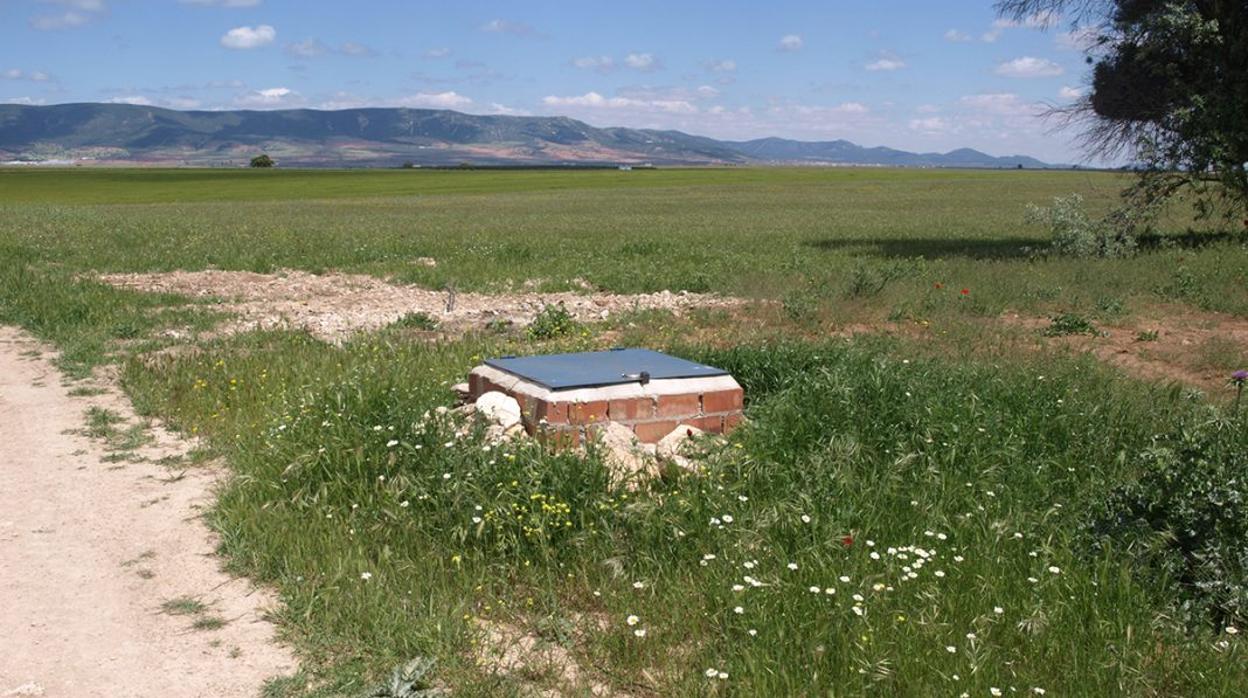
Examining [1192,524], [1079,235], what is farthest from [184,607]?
[1079,235]

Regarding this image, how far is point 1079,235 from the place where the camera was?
1994 centimetres

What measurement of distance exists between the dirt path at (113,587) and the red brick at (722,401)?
3050mm

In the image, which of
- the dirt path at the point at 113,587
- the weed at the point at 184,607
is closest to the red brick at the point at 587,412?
the dirt path at the point at 113,587

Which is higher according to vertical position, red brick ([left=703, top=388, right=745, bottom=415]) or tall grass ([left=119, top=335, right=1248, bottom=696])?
red brick ([left=703, top=388, right=745, bottom=415])

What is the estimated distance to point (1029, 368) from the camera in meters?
9.23

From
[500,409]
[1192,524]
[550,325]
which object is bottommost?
[550,325]

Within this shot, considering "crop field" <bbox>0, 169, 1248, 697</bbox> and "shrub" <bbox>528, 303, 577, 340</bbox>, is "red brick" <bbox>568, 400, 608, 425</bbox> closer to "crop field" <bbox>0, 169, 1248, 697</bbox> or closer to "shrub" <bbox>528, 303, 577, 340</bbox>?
"crop field" <bbox>0, 169, 1248, 697</bbox>

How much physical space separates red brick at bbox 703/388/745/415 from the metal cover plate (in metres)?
0.15

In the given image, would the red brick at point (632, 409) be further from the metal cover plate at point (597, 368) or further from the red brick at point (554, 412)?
the red brick at point (554, 412)

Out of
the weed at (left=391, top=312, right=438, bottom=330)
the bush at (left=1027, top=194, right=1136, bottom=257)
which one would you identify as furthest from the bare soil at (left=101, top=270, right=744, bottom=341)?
the bush at (left=1027, top=194, right=1136, bottom=257)

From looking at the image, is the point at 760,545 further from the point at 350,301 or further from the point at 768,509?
the point at 350,301

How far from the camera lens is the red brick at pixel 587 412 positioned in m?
6.70

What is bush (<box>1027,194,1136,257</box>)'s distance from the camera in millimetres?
19672

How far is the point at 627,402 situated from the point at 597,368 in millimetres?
529
